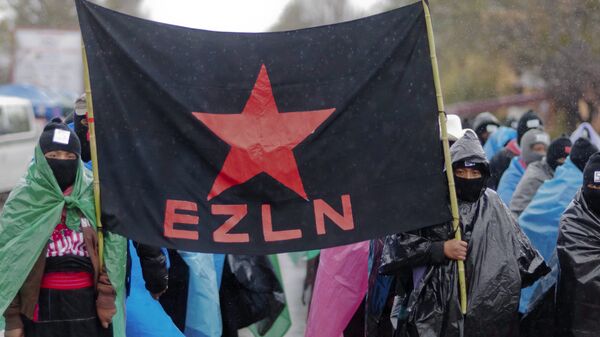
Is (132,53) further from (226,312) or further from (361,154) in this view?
(226,312)

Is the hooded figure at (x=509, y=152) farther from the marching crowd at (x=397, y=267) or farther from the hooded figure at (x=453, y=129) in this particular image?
the marching crowd at (x=397, y=267)

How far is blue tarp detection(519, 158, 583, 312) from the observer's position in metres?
7.11

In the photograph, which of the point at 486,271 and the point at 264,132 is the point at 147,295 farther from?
the point at 486,271

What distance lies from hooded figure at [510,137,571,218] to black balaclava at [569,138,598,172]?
710 millimetres

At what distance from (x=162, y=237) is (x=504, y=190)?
493 centimetres

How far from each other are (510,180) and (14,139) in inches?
478

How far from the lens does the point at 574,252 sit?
5500 mm

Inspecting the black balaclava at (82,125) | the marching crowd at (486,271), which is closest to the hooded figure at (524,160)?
the marching crowd at (486,271)

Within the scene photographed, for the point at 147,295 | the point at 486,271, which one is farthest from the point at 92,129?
the point at 486,271

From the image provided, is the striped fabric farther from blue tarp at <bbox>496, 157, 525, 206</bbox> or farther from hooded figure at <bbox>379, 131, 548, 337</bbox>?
blue tarp at <bbox>496, 157, 525, 206</bbox>

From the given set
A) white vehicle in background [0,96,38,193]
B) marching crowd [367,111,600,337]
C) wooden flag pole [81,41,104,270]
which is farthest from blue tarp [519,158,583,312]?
white vehicle in background [0,96,38,193]

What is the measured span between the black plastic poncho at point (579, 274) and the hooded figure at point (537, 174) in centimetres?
232

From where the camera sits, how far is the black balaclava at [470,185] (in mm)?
5262

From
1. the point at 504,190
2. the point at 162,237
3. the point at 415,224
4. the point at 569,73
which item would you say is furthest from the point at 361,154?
the point at 569,73
